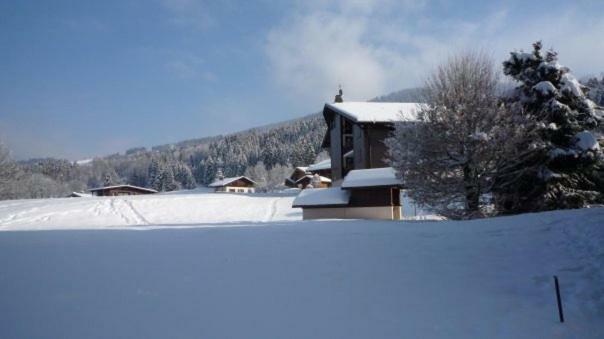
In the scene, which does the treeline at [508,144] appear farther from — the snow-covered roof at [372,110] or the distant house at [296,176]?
the distant house at [296,176]

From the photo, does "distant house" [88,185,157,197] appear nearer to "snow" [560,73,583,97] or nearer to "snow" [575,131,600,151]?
"snow" [560,73,583,97]

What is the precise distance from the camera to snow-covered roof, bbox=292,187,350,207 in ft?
84.4

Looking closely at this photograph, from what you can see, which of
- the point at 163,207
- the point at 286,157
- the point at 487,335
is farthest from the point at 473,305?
the point at 286,157

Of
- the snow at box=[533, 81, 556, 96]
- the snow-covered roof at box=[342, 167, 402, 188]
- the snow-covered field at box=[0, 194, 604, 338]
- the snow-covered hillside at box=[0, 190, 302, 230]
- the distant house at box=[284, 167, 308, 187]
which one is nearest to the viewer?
the snow-covered field at box=[0, 194, 604, 338]

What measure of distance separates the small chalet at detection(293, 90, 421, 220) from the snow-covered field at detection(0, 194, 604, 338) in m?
10.0

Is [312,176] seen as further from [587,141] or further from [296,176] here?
[587,141]

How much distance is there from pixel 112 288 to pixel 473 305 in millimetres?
6342

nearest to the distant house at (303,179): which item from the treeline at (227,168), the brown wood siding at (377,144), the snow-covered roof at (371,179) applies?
the treeline at (227,168)

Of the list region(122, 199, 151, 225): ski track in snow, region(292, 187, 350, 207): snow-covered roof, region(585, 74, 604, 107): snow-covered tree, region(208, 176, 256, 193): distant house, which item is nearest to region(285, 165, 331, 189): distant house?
region(208, 176, 256, 193): distant house

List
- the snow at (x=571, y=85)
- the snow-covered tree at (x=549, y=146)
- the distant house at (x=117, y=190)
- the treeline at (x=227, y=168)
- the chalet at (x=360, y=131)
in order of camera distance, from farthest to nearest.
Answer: the treeline at (x=227, y=168) → the distant house at (x=117, y=190) → the chalet at (x=360, y=131) → the snow at (x=571, y=85) → the snow-covered tree at (x=549, y=146)

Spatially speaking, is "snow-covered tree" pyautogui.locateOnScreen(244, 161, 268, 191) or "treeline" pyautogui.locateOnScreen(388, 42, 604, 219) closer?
"treeline" pyautogui.locateOnScreen(388, 42, 604, 219)

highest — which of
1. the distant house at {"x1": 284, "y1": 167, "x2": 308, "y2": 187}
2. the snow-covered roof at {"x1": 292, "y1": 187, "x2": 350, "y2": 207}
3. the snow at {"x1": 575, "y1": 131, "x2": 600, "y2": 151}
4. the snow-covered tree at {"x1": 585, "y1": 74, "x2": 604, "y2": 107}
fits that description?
the snow-covered tree at {"x1": 585, "y1": 74, "x2": 604, "y2": 107}

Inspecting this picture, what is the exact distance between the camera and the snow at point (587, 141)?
15.2 m

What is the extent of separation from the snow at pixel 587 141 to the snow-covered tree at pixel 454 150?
327 centimetres
